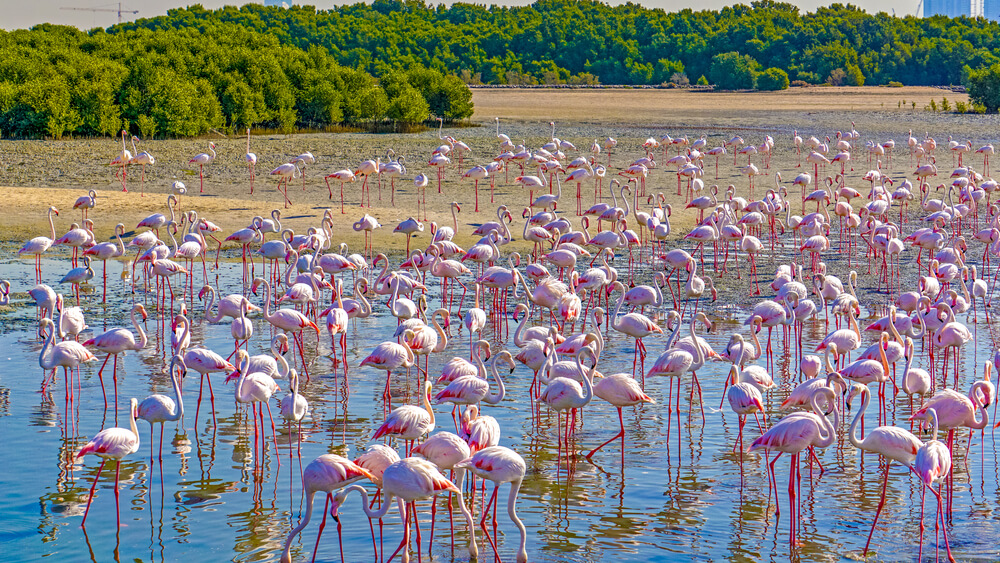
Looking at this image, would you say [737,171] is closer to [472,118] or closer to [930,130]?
[930,130]

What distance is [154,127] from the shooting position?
2852cm

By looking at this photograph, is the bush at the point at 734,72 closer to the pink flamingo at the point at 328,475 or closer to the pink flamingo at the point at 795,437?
the pink flamingo at the point at 795,437

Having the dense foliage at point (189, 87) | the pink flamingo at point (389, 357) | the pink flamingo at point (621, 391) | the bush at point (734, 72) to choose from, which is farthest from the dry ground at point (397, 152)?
the bush at point (734, 72)

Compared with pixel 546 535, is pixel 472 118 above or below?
above

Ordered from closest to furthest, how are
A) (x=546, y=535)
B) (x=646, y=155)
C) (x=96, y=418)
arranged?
(x=546, y=535) < (x=96, y=418) < (x=646, y=155)

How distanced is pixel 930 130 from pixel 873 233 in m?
21.7

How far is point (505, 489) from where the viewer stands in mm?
7578

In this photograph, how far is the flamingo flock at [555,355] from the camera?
649cm

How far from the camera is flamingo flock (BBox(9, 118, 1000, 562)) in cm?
649

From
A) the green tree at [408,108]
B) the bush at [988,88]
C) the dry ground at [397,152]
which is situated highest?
the bush at [988,88]

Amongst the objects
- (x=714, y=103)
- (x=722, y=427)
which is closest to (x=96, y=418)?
(x=722, y=427)

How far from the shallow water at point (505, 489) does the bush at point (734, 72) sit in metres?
55.3

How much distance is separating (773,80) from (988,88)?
23.2 metres

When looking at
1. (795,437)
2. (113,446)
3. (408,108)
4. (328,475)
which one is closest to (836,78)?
(408,108)
